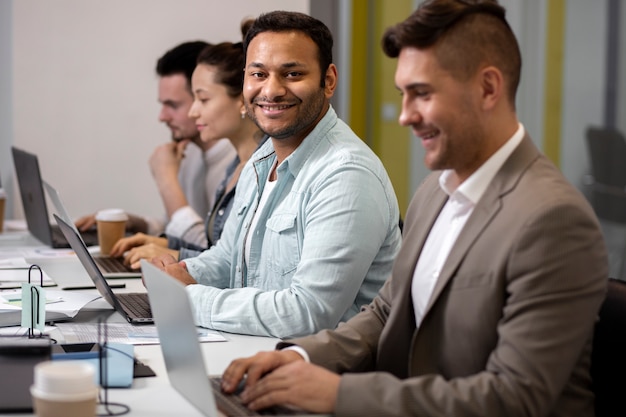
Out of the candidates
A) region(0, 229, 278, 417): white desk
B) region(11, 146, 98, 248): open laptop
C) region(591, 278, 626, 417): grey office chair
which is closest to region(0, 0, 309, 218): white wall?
region(11, 146, 98, 248): open laptop

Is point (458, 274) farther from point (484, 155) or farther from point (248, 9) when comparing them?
point (248, 9)

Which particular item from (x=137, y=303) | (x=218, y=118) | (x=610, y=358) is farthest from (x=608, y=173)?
(x=610, y=358)

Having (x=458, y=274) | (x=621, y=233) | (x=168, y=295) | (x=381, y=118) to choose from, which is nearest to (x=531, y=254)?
(x=458, y=274)

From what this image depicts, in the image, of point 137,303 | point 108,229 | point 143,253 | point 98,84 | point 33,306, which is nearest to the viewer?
point 33,306

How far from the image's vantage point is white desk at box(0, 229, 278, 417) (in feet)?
5.11

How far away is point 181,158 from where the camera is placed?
4.22 meters

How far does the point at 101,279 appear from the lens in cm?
215

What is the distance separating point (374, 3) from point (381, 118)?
601mm

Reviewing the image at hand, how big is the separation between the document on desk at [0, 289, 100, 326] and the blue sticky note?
13 centimetres

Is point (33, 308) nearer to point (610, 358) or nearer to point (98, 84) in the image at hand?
point (610, 358)

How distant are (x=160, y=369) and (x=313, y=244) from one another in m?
0.48

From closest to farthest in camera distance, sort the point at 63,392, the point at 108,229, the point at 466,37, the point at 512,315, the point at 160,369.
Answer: the point at 63,392 → the point at 512,315 → the point at 466,37 → the point at 160,369 → the point at 108,229

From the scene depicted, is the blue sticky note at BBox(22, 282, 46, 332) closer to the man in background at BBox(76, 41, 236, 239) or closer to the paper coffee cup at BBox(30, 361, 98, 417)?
the paper coffee cup at BBox(30, 361, 98, 417)

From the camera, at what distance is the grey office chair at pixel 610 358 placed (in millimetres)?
1619
